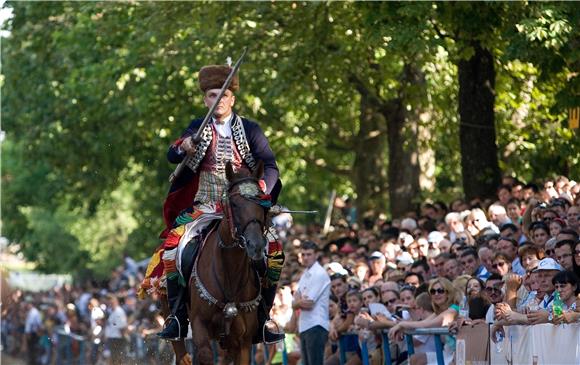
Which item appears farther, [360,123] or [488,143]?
[360,123]

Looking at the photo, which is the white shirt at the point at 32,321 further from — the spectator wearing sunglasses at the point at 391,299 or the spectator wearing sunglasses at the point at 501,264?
the spectator wearing sunglasses at the point at 501,264

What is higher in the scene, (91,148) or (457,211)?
(91,148)

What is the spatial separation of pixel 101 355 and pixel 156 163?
339 inches

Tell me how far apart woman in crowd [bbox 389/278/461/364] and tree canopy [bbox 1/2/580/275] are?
4.71 metres

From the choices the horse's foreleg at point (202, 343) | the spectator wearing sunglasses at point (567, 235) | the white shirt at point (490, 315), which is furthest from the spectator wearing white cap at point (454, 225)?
the horse's foreleg at point (202, 343)

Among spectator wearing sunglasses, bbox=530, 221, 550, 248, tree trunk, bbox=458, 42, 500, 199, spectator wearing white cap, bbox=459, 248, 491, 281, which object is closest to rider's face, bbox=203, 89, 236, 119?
spectator wearing sunglasses, bbox=530, 221, 550, 248

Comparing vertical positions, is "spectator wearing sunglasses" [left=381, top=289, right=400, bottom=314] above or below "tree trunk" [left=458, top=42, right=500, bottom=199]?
below

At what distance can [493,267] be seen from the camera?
55.9 feet

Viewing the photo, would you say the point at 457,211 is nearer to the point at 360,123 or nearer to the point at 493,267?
the point at 493,267

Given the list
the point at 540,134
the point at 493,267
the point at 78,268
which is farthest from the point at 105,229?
the point at 493,267

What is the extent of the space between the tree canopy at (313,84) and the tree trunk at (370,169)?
0.15 feet

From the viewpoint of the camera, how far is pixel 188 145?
14.1 m

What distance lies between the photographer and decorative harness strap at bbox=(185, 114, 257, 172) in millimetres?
14461

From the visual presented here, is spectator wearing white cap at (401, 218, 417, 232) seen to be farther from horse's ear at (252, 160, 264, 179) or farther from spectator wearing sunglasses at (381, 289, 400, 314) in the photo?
horse's ear at (252, 160, 264, 179)
